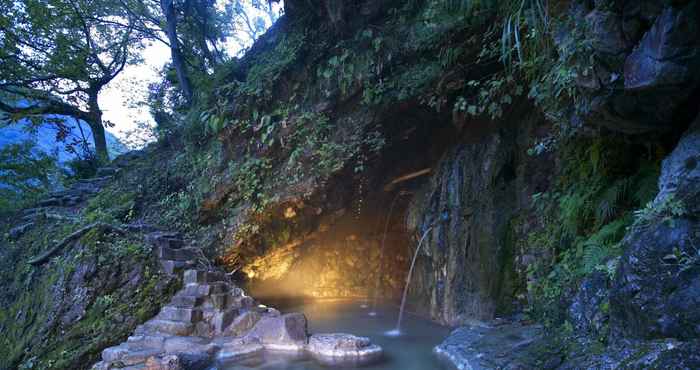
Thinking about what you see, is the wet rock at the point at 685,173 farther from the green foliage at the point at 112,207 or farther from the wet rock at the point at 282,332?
the green foliage at the point at 112,207

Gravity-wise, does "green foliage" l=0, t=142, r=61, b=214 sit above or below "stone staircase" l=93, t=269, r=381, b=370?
above

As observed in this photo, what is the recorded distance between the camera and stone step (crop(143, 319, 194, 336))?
538cm

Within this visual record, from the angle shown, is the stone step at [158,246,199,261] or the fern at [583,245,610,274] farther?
the stone step at [158,246,199,261]

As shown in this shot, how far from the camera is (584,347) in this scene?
9.07ft

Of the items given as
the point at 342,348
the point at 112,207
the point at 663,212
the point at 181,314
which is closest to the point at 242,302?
the point at 181,314

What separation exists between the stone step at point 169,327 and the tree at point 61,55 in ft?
28.0

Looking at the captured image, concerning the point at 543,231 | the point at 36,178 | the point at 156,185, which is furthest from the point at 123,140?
the point at 543,231

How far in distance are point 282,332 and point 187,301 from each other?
1730 mm

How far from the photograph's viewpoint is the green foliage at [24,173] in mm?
10797

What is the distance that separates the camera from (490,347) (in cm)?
393

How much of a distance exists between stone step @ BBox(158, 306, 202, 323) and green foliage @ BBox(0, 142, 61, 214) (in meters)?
7.67

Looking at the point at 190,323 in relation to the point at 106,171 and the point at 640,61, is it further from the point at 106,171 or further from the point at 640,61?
the point at 106,171

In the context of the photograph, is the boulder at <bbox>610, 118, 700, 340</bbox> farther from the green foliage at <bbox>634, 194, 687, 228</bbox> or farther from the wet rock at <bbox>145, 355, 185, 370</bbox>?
the wet rock at <bbox>145, 355, 185, 370</bbox>

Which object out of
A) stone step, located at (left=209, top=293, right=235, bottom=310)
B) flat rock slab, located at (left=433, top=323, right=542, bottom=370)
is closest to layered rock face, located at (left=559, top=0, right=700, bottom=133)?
flat rock slab, located at (left=433, top=323, right=542, bottom=370)
